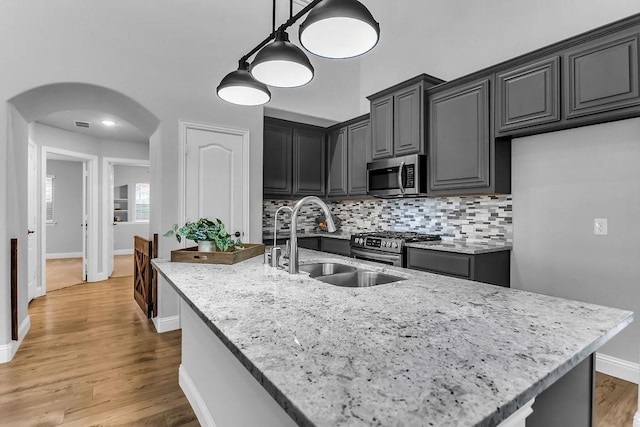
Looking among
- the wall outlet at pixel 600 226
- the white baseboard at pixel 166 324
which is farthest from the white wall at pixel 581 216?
the white baseboard at pixel 166 324

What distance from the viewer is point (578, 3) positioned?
2701 mm

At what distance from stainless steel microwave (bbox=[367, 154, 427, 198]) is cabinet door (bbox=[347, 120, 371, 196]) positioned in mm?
220

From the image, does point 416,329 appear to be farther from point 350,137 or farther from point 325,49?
point 350,137

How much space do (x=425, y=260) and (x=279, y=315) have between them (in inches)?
91.3

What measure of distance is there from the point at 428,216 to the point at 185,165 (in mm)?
2680

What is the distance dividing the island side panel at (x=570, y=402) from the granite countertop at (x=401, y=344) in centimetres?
19

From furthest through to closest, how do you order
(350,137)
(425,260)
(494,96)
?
1. (350,137)
2. (425,260)
3. (494,96)

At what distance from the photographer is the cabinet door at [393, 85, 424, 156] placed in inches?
135

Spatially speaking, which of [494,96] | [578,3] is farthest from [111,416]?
[578,3]

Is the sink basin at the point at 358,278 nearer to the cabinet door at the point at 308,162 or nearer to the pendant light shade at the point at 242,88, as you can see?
the pendant light shade at the point at 242,88

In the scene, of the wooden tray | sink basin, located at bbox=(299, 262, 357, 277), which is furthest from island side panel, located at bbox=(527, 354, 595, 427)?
the wooden tray

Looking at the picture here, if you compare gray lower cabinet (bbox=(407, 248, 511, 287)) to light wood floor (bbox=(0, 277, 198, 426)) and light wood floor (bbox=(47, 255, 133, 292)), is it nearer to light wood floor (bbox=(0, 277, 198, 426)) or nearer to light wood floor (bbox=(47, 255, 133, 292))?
light wood floor (bbox=(0, 277, 198, 426))

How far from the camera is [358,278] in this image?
194 centimetres

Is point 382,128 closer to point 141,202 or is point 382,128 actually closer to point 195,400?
point 195,400
